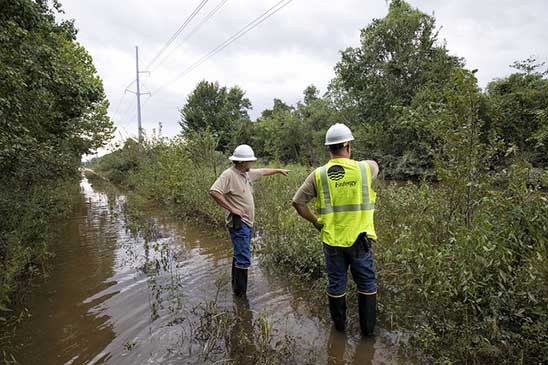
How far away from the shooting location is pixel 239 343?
3160 millimetres

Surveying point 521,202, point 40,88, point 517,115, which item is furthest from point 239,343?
point 517,115

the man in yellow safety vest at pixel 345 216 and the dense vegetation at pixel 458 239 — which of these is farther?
the man in yellow safety vest at pixel 345 216

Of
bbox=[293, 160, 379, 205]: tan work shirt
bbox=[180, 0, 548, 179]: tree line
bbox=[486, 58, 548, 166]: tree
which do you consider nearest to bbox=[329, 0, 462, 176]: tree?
bbox=[180, 0, 548, 179]: tree line

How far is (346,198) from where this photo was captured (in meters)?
2.93

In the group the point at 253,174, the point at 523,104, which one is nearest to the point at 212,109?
the point at 523,104

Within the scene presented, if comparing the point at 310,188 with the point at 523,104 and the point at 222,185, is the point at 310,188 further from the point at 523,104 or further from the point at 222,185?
the point at 523,104

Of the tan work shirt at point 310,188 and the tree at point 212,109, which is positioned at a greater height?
the tree at point 212,109

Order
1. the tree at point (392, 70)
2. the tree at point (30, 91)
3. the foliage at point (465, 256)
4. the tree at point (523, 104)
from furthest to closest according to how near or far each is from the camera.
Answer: the tree at point (392, 70), the tree at point (523, 104), the tree at point (30, 91), the foliage at point (465, 256)

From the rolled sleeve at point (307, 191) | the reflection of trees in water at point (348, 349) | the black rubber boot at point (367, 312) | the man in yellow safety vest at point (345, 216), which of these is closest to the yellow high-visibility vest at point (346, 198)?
the man in yellow safety vest at point (345, 216)

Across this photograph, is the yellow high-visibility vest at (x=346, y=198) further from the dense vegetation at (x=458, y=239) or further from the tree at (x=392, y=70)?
the tree at (x=392, y=70)

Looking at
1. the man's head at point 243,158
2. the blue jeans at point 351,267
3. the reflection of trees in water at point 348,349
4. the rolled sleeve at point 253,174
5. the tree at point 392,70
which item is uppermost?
the tree at point 392,70

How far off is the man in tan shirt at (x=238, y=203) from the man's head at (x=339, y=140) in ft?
4.23

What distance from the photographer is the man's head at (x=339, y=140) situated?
2.96 meters

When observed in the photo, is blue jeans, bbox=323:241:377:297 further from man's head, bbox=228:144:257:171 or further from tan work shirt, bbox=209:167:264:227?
man's head, bbox=228:144:257:171
